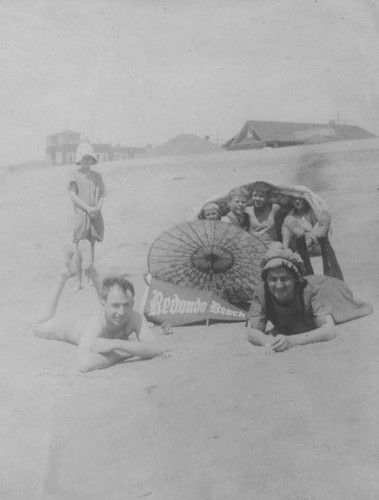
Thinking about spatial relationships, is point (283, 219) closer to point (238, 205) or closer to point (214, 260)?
point (238, 205)

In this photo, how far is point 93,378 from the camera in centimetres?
339

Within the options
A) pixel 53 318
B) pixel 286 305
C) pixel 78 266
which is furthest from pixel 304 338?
pixel 78 266

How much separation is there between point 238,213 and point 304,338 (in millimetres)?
1424

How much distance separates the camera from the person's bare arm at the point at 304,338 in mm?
3479

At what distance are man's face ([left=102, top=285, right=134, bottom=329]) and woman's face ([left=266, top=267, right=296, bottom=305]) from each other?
0.90 m

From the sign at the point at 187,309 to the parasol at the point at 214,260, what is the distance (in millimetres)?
107

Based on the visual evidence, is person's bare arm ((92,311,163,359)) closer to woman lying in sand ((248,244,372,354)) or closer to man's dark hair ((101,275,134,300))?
man's dark hair ((101,275,134,300))

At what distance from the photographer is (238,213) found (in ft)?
15.4

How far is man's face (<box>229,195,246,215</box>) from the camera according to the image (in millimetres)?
4672

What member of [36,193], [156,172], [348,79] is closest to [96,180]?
[348,79]

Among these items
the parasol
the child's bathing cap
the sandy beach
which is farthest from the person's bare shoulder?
the child's bathing cap

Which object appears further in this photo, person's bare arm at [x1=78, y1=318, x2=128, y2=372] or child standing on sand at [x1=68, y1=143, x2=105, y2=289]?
child standing on sand at [x1=68, y1=143, x2=105, y2=289]

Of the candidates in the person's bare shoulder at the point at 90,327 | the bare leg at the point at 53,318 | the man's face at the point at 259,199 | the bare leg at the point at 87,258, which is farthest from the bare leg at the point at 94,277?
the man's face at the point at 259,199

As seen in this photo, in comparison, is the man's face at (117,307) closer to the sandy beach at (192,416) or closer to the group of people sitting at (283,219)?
the sandy beach at (192,416)
